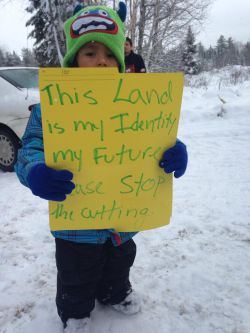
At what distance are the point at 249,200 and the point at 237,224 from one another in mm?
538

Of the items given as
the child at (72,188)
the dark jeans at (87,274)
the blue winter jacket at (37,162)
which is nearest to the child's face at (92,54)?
the child at (72,188)

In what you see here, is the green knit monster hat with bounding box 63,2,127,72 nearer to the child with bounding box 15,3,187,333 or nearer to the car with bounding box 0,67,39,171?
the child with bounding box 15,3,187,333

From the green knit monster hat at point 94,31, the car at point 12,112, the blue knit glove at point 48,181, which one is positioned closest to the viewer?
the blue knit glove at point 48,181

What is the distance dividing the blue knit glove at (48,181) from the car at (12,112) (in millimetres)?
2874

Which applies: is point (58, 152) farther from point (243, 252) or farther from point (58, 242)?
point (243, 252)

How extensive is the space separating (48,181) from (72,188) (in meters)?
0.10

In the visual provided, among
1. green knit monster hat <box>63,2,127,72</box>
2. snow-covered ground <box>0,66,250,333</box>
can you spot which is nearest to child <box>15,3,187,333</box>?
green knit monster hat <box>63,2,127,72</box>

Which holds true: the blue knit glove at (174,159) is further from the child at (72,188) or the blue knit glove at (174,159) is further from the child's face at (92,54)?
the child's face at (92,54)

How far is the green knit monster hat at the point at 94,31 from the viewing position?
132 centimetres

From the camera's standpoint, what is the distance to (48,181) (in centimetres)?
106

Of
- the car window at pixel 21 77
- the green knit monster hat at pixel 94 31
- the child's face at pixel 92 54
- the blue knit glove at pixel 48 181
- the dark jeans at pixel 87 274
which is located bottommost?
the dark jeans at pixel 87 274

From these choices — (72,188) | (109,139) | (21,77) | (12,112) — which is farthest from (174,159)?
(21,77)

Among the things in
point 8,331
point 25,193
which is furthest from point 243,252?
point 25,193

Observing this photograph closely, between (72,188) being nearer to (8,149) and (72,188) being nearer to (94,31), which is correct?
(94,31)
